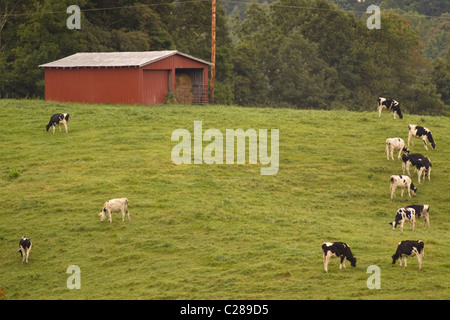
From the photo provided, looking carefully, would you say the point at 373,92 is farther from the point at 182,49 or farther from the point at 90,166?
the point at 90,166

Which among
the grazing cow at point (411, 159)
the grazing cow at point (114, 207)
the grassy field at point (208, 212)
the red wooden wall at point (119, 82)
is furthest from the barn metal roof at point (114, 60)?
the grazing cow at point (114, 207)

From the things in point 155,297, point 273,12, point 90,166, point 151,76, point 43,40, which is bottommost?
point 155,297

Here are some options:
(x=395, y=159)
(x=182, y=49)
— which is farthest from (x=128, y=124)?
(x=182, y=49)

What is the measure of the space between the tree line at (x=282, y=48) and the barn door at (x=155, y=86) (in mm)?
15653

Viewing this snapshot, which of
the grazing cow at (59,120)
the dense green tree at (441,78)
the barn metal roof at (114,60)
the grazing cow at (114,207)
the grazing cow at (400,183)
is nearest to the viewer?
the grazing cow at (114,207)

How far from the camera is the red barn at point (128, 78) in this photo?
4553cm

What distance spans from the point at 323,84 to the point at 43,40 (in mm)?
30786

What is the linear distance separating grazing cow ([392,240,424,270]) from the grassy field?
314 mm

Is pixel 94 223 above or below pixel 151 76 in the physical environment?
below

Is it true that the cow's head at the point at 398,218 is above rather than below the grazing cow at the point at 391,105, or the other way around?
below

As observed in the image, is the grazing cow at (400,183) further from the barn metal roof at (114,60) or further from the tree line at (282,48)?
the tree line at (282,48)

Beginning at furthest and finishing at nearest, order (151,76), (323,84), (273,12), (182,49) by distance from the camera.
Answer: (273,12), (323,84), (182,49), (151,76)

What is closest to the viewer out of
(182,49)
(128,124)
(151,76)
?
(128,124)

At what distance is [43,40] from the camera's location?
57312 millimetres
